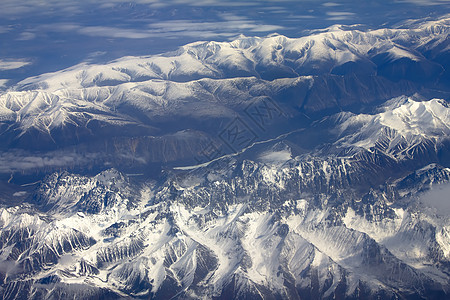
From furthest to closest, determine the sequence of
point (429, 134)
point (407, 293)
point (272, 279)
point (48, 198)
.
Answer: point (429, 134)
point (48, 198)
point (272, 279)
point (407, 293)

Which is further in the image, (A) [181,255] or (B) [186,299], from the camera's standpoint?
(A) [181,255]

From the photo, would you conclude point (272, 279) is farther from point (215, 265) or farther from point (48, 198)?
point (48, 198)

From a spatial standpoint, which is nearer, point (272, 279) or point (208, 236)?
point (272, 279)

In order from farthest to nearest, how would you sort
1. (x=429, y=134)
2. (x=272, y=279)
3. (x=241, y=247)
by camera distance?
(x=429, y=134), (x=241, y=247), (x=272, y=279)

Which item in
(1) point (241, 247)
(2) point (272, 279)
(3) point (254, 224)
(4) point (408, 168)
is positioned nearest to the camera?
(2) point (272, 279)

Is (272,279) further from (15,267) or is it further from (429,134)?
(429,134)

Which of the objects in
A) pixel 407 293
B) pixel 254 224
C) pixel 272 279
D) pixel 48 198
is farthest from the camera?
pixel 48 198

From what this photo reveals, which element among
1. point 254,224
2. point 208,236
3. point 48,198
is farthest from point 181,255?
point 48,198

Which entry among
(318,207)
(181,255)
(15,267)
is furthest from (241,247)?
(15,267)

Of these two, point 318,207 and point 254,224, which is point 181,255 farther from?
point 318,207
